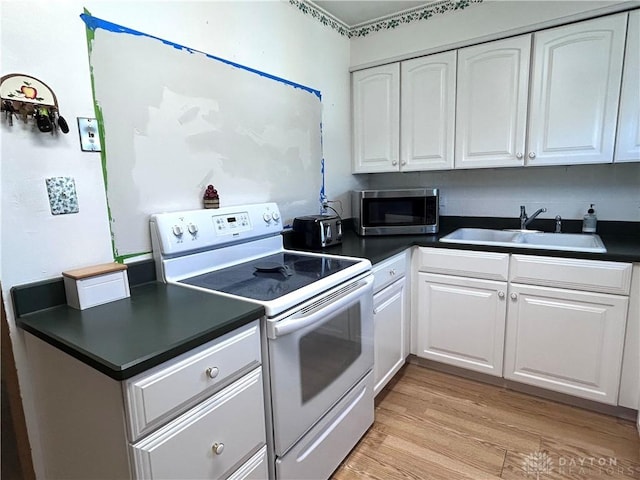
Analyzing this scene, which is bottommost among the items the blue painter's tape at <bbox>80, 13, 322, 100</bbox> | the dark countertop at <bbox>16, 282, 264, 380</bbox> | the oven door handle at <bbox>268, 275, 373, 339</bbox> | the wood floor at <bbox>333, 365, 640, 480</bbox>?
the wood floor at <bbox>333, 365, 640, 480</bbox>

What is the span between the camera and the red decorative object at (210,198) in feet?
5.35

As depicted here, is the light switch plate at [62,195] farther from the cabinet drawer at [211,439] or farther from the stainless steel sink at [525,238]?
the stainless steel sink at [525,238]

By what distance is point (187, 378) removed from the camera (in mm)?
919

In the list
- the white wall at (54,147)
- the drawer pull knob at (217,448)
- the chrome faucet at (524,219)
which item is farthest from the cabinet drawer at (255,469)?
the chrome faucet at (524,219)

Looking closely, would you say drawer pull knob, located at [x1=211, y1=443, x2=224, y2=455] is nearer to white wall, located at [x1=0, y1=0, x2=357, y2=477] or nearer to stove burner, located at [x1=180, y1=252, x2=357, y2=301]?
stove burner, located at [x1=180, y1=252, x2=357, y2=301]

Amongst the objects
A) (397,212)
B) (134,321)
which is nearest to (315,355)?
(134,321)

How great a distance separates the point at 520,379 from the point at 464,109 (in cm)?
163

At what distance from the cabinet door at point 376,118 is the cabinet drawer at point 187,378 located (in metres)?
1.81

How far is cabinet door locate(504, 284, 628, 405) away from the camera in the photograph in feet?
5.70

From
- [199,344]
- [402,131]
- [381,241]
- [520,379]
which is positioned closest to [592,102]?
[402,131]

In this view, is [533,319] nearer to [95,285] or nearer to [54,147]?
[95,285]

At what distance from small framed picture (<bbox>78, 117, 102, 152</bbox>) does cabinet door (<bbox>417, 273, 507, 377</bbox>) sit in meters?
1.77

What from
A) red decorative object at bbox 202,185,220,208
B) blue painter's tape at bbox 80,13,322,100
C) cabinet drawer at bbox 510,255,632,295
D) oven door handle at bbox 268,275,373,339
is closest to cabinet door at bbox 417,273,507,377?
cabinet drawer at bbox 510,255,632,295

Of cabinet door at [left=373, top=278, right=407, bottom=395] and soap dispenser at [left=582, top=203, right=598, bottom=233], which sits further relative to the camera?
soap dispenser at [left=582, top=203, right=598, bottom=233]
